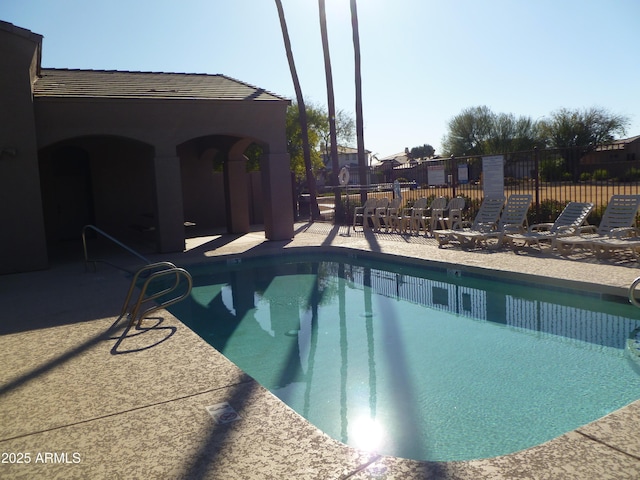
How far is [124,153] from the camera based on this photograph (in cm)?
1777

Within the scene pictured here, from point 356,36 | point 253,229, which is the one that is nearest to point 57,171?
point 253,229

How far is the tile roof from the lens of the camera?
1238 cm

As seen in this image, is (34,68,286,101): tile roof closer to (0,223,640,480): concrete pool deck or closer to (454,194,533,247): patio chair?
(454,194,533,247): patio chair

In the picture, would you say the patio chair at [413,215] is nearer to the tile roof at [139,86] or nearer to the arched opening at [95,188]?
the tile roof at [139,86]

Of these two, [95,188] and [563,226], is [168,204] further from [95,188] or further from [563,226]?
[563,226]

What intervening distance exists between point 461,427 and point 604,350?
8.13 ft

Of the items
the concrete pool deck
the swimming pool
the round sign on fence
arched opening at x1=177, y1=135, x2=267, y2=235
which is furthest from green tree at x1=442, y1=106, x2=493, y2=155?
the concrete pool deck

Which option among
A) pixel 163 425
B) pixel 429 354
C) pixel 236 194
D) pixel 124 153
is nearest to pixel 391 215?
pixel 236 194

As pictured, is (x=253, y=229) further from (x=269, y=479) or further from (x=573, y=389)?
(x=269, y=479)

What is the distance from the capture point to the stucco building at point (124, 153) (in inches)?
437

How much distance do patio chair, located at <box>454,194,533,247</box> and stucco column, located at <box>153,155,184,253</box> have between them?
638 centimetres

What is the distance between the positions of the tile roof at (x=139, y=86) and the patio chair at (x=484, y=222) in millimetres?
5510

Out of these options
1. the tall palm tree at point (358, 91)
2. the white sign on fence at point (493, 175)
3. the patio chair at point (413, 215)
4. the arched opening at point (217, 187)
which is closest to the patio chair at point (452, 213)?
the patio chair at point (413, 215)

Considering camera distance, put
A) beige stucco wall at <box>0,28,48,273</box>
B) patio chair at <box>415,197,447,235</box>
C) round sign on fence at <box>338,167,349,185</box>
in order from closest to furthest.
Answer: beige stucco wall at <box>0,28,48,273</box>, patio chair at <box>415,197,447,235</box>, round sign on fence at <box>338,167,349,185</box>
